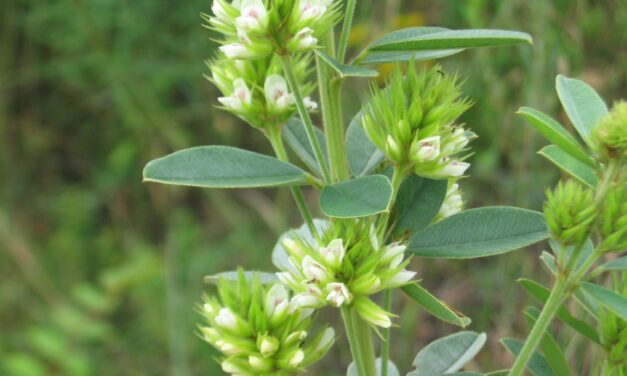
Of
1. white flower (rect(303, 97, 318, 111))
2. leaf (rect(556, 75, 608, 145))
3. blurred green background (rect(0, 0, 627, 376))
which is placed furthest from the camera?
blurred green background (rect(0, 0, 627, 376))

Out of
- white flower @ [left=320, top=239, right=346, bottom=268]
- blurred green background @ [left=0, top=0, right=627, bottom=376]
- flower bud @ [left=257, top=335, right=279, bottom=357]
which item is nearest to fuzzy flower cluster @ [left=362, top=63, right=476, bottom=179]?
white flower @ [left=320, top=239, right=346, bottom=268]

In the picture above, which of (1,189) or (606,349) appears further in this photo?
(1,189)

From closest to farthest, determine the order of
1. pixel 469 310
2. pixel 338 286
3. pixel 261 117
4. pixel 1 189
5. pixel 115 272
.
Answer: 1. pixel 338 286
2. pixel 261 117
3. pixel 469 310
4. pixel 115 272
5. pixel 1 189

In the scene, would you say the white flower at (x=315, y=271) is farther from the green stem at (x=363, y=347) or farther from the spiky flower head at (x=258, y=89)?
the spiky flower head at (x=258, y=89)

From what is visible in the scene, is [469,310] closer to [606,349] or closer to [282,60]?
[606,349]

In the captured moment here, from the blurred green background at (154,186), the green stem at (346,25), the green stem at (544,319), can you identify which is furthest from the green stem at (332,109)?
the blurred green background at (154,186)

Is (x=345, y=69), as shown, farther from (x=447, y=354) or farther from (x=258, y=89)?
(x=447, y=354)

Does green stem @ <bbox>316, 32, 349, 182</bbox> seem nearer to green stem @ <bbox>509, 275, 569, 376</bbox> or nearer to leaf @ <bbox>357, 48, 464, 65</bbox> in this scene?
leaf @ <bbox>357, 48, 464, 65</bbox>

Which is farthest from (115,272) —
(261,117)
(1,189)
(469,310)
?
(261,117)
